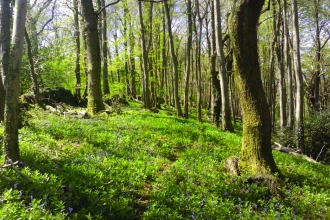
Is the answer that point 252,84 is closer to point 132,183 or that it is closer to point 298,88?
point 132,183

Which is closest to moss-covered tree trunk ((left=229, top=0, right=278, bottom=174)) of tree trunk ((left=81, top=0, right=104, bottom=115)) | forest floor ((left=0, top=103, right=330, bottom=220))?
forest floor ((left=0, top=103, right=330, bottom=220))

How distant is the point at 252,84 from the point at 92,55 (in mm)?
7483

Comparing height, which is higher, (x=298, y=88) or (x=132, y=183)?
(x=298, y=88)

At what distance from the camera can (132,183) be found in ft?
16.7

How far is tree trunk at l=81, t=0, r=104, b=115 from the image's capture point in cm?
1127

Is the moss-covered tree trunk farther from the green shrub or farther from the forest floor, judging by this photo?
the green shrub

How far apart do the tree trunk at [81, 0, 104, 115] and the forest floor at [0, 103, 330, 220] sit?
10.6 ft

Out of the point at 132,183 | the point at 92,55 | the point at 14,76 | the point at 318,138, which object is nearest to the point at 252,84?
the point at 132,183

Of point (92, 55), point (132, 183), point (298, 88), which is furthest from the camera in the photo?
point (298, 88)

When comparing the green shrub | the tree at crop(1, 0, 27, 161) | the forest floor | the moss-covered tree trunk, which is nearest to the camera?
the forest floor

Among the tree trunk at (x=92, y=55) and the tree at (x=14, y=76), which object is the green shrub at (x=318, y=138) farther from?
the tree at (x=14, y=76)

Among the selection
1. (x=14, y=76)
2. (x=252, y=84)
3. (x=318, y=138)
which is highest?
(x=14, y=76)

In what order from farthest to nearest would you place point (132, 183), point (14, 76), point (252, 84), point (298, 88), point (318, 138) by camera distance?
point (318, 138), point (298, 88), point (252, 84), point (132, 183), point (14, 76)

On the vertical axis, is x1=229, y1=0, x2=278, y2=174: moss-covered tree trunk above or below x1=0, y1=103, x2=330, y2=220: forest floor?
above
